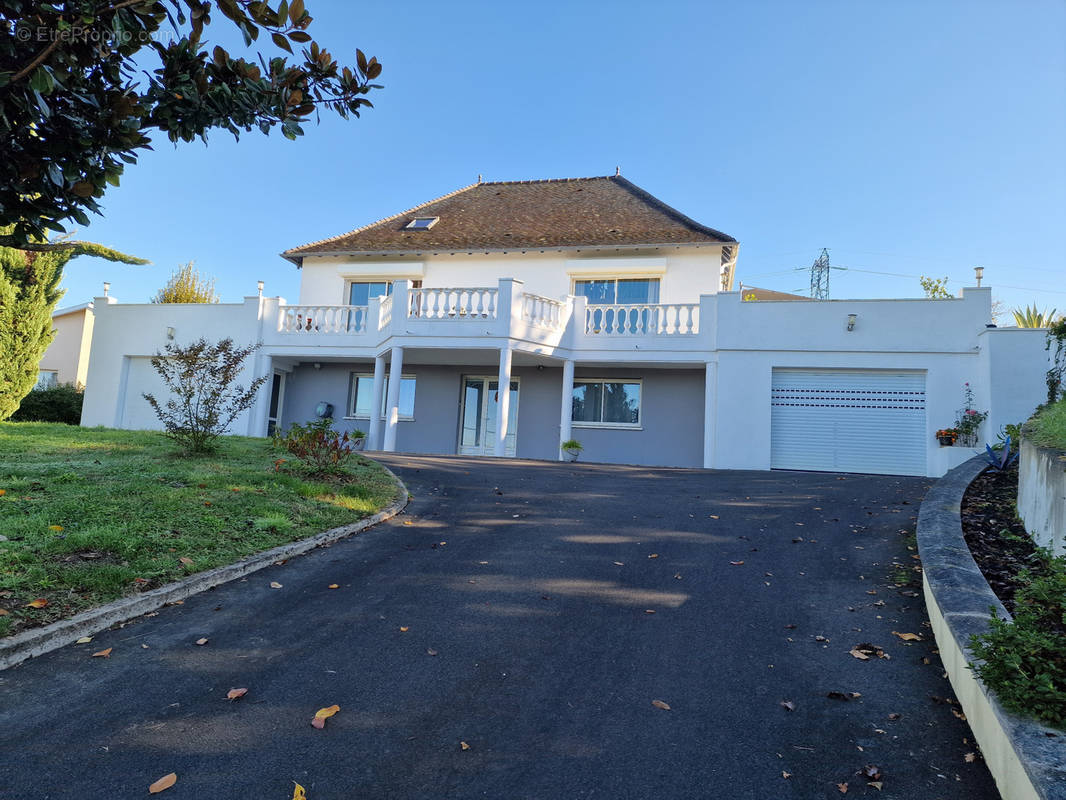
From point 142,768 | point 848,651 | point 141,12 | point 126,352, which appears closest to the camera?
point 142,768

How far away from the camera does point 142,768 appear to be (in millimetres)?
2953

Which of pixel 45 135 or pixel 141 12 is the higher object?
pixel 141 12

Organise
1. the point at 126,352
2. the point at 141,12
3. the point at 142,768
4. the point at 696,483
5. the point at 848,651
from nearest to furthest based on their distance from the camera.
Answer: the point at 142,768
the point at 141,12
the point at 848,651
the point at 696,483
the point at 126,352

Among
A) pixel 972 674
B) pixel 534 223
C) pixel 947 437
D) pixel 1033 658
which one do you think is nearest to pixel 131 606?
pixel 972 674

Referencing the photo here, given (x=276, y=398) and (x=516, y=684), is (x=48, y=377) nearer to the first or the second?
(x=276, y=398)

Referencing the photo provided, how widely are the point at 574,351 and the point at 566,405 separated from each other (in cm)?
134

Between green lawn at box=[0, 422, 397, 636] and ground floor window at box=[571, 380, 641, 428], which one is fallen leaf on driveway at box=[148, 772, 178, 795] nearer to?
green lawn at box=[0, 422, 397, 636]

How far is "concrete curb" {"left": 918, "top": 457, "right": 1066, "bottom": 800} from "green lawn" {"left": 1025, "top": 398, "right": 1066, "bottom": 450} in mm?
945

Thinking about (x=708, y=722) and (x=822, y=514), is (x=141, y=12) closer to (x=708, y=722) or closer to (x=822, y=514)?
(x=708, y=722)

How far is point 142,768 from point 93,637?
1.76 m

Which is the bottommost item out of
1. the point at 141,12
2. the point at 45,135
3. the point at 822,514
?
the point at 822,514

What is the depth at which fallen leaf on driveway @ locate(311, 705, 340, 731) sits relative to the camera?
3326mm

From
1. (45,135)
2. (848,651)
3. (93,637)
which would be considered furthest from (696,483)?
(45,135)

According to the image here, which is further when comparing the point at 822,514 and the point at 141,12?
the point at 822,514
